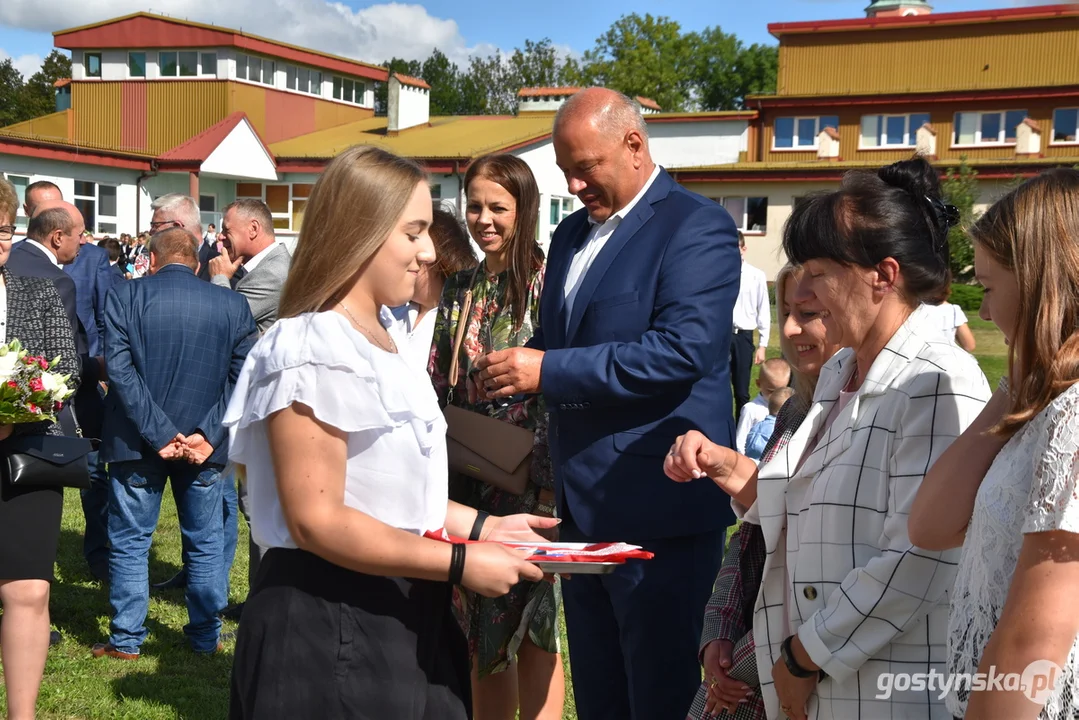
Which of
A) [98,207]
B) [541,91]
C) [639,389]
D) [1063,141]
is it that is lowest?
[639,389]

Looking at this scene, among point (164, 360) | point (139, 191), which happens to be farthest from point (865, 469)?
point (139, 191)

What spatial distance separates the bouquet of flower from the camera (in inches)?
151

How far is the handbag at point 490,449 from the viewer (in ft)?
13.2

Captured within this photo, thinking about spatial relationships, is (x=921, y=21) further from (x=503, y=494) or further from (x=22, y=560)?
(x=22, y=560)

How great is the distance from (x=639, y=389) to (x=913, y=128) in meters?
37.9

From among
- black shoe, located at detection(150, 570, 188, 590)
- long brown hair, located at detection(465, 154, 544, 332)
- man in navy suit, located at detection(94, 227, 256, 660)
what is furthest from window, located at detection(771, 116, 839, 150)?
long brown hair, located at detection(465, 154, 544, 332)

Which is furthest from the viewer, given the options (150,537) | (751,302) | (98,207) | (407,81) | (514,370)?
(407,81)

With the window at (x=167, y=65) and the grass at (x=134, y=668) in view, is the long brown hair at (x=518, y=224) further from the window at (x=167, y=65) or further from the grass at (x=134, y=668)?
the window at (x=167, y=65)

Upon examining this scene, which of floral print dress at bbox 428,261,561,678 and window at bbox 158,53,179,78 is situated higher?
window at bbox 158,53,179,78

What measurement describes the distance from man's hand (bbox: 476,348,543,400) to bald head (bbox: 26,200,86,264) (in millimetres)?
4777

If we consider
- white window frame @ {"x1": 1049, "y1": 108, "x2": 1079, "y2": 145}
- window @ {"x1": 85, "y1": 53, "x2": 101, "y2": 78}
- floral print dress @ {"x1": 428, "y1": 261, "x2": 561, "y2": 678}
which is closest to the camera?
floral print dress @ {"x1": 428, "y1": 261, "x2": 561, "y2": 678}

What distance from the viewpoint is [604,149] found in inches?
139

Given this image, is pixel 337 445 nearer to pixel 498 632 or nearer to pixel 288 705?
pixel 288 705

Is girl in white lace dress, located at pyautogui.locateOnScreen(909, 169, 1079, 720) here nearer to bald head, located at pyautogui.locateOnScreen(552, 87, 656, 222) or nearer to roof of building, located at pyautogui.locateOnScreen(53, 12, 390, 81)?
bald head, located at pyautogui.locateOnScreen(552, 87, 656, 222)
